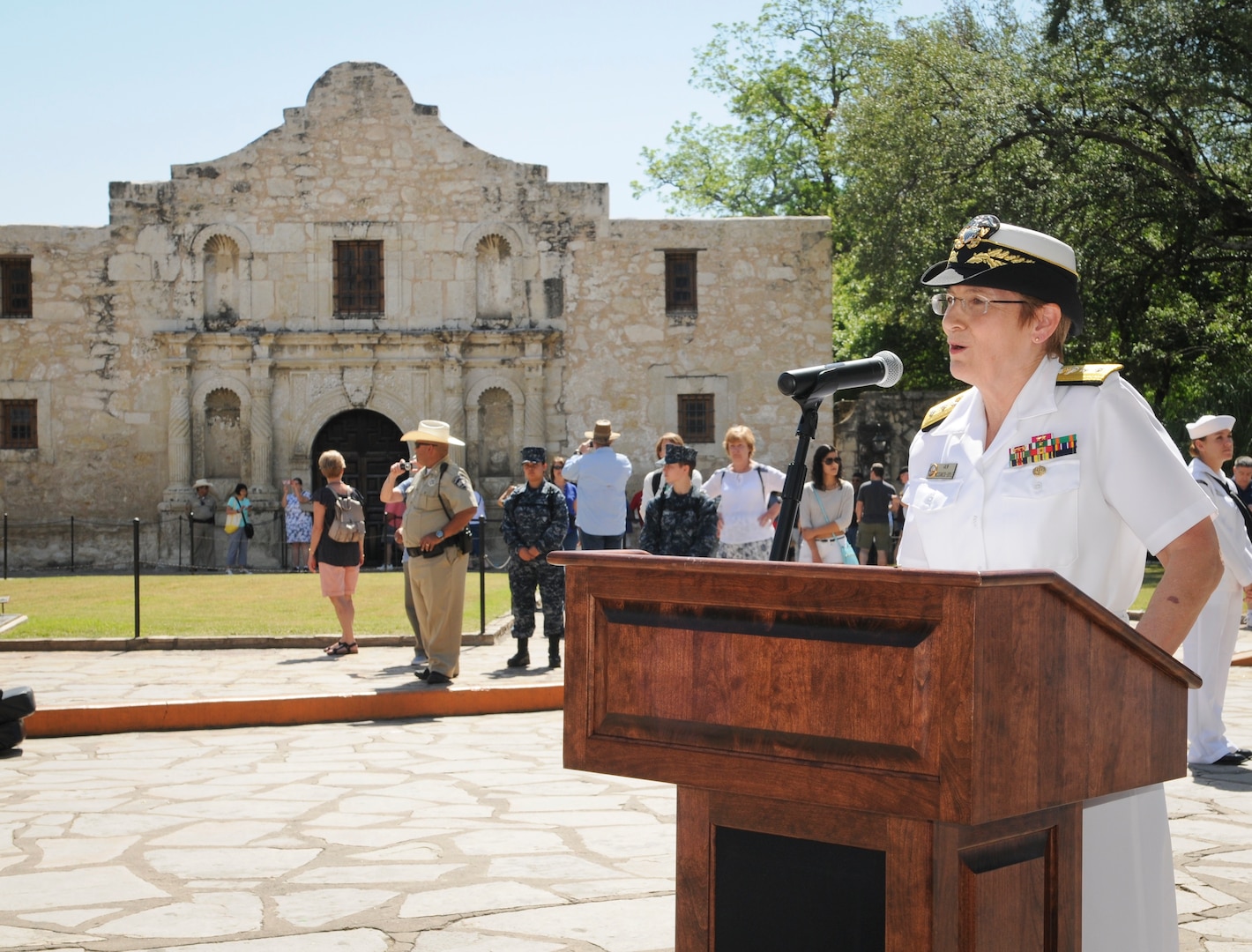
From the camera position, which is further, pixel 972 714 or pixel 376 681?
pixel 376 681

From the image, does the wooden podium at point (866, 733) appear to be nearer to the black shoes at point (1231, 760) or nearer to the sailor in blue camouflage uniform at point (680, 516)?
the black shoes at point (1231, 760)

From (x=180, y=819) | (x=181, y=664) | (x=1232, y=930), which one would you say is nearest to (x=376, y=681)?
(x=181, y=664)

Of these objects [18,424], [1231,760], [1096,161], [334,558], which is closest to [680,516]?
[334,558]

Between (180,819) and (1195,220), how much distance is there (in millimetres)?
19807

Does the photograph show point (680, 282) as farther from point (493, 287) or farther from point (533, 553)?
point (533, 553)

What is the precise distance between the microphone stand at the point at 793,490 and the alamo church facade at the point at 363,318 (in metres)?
22.2

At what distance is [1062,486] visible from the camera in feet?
9.44

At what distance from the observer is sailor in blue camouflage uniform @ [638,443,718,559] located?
10.0 meters

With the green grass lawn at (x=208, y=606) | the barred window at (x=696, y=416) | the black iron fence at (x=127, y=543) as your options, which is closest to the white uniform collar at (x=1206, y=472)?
the green grass lawn at (x=208, y=606)

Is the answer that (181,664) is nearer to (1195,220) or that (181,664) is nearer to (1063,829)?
(1063,829)

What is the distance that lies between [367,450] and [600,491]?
13.8m

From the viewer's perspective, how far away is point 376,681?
10.5 m

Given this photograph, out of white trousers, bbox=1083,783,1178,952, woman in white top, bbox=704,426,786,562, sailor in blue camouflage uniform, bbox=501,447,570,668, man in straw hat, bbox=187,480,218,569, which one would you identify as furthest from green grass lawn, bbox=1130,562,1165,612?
man in straw hat, bbox=187,480,218,569

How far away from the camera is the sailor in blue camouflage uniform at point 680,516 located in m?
10.0
